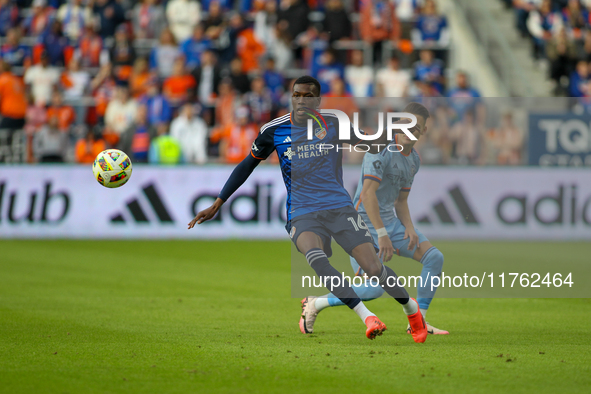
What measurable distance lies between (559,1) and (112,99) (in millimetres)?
13140

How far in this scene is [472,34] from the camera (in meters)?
21.1

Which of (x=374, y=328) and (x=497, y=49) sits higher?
(x=497, y=49)

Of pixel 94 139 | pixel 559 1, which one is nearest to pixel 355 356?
pixel 94 139

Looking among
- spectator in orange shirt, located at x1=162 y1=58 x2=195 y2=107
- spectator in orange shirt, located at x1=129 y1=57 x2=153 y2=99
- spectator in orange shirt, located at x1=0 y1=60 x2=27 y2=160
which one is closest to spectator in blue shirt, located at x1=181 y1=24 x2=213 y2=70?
spectator in orange shirt, located at x1=162 y1=58 x2=195 y2=107

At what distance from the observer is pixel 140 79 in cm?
1877

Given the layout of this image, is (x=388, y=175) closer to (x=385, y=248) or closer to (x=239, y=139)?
(x=385, y=248)

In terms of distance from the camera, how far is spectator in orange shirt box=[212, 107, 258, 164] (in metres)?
16.8

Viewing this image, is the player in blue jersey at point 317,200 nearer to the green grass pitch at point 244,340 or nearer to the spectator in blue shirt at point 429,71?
the green grass pitch at point 244,340

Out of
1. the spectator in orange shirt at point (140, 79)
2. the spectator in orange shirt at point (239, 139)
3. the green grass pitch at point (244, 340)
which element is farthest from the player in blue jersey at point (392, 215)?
the spectator in orange shirt at point (140, 79)

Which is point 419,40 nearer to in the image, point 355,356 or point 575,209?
point 575,209

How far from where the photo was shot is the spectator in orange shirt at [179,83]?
18531 millimetres

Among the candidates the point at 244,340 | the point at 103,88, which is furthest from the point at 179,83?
the point at 244,340

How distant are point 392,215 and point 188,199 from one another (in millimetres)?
9379

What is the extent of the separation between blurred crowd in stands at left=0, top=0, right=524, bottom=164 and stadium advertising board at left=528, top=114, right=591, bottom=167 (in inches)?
20.9
